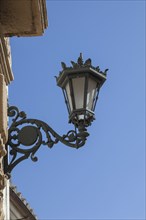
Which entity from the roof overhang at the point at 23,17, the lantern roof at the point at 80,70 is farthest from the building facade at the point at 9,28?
the lantern roof at the point at 80,70

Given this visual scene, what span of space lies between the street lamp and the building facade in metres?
0.41

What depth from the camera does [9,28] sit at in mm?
5512

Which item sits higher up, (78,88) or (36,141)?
(78,88)

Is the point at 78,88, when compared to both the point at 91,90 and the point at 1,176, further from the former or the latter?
the point at 1,176

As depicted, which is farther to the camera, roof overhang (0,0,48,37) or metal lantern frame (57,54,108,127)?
metal lantern frame (57,54,108,127)

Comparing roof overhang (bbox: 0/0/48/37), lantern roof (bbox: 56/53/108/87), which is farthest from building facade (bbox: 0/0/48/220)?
lantern roof (bbox: 56/53/108/87)

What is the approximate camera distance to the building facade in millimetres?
5238

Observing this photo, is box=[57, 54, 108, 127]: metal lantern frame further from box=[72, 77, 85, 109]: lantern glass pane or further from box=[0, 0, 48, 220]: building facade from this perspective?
box=[0, 0, 48, 220]: building facade

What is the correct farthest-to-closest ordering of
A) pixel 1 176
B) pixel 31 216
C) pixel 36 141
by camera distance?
pixel 31 216
pixel 36 141
pixel 1 176

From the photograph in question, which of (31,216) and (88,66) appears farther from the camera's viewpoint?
(31,216)

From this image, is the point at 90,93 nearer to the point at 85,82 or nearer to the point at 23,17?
the point at 85,82

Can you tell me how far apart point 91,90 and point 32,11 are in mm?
1021

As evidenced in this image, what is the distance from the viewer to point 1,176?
5.23m

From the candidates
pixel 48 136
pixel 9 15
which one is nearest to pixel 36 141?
pixel 48 136
